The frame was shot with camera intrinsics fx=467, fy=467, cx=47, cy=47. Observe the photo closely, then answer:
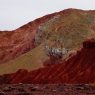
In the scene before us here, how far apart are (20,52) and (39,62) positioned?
22.2 m

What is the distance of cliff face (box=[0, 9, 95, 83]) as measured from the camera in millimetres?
72625

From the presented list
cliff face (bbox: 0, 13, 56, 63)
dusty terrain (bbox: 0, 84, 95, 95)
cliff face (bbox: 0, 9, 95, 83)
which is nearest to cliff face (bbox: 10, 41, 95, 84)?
cliff face (bbox: 0, 9, 95, 83)

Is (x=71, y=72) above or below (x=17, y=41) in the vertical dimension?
below

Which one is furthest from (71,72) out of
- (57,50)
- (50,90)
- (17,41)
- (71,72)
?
(17,41)

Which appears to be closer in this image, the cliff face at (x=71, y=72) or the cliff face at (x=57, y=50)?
the cliff face at (x=71, y=72)

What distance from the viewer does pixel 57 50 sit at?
10944cm

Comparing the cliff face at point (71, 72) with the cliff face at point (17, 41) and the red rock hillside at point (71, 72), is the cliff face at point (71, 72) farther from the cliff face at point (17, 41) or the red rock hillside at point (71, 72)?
the cliff face at point (17, 41)

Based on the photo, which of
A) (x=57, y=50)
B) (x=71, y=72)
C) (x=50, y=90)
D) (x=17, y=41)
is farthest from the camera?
(x=17, y=41)

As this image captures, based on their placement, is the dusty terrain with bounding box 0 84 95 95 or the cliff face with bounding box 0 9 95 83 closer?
the dusty terrain with bounding box 0 84 95 95

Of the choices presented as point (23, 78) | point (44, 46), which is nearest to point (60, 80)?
point (23, 78)

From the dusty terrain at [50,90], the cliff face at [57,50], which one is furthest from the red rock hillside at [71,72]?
the dusty terrain at [50,90]

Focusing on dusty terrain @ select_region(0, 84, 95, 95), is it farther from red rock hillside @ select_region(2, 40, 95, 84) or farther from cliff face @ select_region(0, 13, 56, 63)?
cliff face @ select_region(0, 13, 56, 63)

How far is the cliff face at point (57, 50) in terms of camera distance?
72.6 metres

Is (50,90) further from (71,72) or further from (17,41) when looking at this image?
(17,41)
